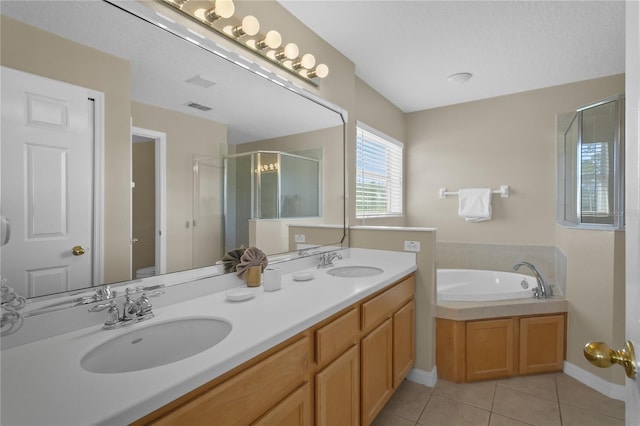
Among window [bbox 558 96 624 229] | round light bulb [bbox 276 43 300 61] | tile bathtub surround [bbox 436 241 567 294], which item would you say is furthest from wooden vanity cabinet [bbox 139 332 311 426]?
tile bathtub surround [bbox 436 241 567 294]

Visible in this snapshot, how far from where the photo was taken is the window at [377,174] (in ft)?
10.0

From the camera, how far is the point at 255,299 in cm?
134

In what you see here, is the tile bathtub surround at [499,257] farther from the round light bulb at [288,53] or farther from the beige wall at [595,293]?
the round light bulb at [288,53]

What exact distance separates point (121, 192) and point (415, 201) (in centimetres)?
342

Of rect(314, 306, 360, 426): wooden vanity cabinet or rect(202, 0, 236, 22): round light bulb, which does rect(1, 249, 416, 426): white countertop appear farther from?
rect(202, 0, 236, 22): round light bulb

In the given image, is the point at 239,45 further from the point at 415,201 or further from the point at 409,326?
the point at 415,201

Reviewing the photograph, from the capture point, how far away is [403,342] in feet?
6.60

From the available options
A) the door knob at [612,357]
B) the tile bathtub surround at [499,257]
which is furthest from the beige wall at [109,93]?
the tile bathtub surround at [499,257]

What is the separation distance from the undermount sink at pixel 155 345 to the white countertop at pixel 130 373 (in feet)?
0.08

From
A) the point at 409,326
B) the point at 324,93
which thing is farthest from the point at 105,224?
the point at 409,326

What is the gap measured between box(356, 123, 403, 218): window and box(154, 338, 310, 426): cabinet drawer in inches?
78.3

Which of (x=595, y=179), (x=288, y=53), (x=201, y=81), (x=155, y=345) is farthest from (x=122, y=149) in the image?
(x=595, y=179)

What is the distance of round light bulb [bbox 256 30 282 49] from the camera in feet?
5.60

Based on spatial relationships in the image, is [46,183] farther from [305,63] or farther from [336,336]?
[305,63]
